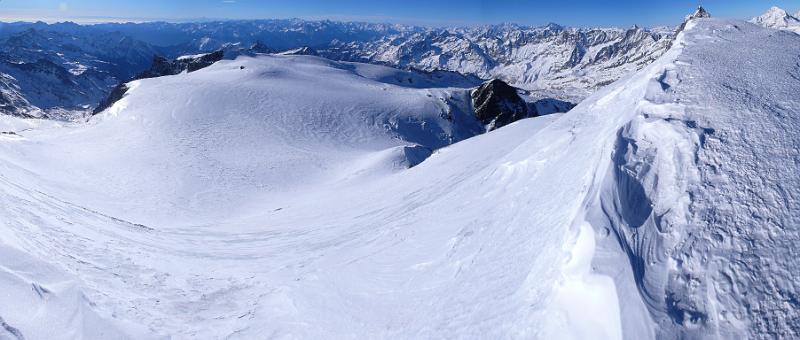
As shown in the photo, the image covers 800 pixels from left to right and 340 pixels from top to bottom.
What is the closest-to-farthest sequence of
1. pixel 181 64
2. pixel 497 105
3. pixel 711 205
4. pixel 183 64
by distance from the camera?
pixel 711 205, pixel 497 105, pixel 183 64, pixel 181 64

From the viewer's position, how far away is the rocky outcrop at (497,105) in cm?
7112

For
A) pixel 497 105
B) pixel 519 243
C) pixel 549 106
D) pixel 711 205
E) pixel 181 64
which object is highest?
pixel 711 205

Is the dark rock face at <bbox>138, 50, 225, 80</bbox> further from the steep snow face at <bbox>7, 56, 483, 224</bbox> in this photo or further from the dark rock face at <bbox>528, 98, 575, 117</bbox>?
the dark rock face at <bbox>528, 98, 575, 117</bbox>

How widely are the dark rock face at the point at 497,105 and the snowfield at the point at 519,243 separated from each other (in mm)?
48956

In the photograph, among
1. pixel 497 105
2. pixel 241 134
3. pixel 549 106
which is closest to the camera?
pixel 241 134

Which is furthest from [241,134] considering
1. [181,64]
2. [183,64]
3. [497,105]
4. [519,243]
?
[181,64]

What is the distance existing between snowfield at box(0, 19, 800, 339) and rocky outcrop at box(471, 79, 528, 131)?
48.9 m

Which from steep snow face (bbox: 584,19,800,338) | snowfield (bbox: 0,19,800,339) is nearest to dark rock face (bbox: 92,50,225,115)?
snowfield (bbox: 0,19,800,339)

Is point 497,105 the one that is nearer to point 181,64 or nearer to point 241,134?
point 241,134

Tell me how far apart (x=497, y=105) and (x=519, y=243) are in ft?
219

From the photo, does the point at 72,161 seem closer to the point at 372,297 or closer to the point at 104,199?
the point at 104,199

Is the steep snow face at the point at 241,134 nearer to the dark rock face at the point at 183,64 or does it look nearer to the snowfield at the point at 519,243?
the snowfield at the point at 519,243

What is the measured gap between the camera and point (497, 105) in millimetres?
72812

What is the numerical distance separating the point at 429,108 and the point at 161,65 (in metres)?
74.9
